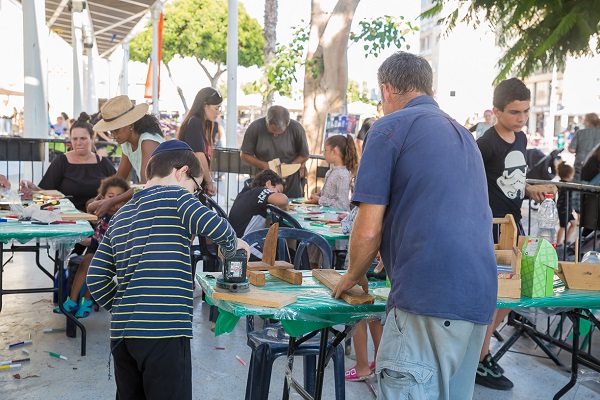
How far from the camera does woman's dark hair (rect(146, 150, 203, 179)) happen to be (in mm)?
3268

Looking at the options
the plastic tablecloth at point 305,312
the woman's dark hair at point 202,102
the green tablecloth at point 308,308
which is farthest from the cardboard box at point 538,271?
the woman's dark hair at point 202,102

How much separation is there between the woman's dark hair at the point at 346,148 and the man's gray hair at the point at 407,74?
438 centimetres

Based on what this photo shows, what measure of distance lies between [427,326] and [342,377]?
3.79 feet

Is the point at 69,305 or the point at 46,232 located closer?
the point at 46,232

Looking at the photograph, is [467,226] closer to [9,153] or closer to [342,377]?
[342,377]

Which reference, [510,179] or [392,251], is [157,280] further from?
[510,179]

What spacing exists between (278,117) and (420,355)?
5.40 m

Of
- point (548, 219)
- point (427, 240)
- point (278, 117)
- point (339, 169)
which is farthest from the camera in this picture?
point (278, 117)

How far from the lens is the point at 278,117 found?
25.8 ft

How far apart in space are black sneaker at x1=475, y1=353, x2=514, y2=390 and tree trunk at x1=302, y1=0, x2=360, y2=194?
6.74m

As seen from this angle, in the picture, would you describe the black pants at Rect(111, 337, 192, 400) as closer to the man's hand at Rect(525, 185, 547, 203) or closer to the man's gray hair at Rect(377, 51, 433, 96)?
the man's gray hair at Rect(377, 51, 433, 96)

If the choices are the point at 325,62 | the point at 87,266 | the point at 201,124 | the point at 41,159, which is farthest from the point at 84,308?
the point at 325,62

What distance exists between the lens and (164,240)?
124 inches

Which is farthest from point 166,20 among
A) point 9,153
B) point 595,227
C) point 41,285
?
point 595,227
